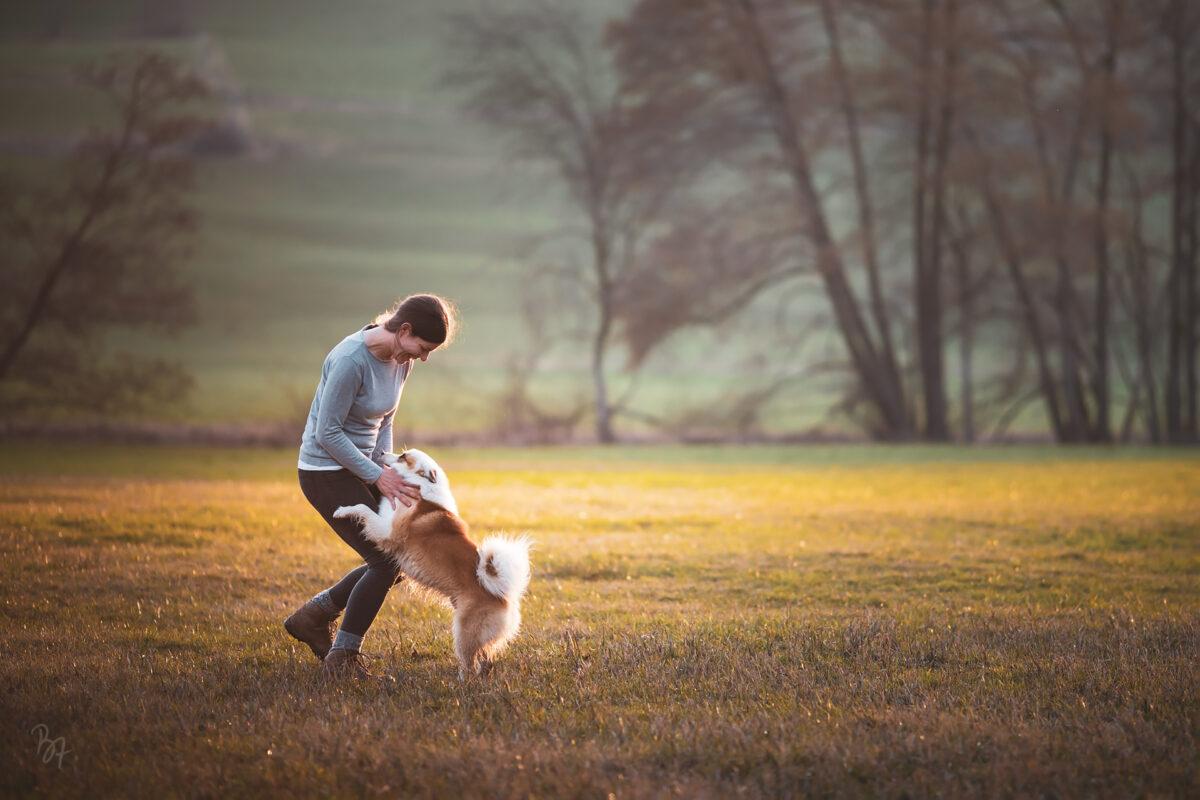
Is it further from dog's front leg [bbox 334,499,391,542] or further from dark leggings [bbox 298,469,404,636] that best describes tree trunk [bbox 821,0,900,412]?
dog's front leg [bbox 334,499,391,542]

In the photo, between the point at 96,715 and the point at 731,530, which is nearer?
the point at 96,715

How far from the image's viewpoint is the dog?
662cm

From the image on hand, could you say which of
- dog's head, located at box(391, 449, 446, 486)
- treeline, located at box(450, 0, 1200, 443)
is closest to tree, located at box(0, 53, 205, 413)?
treeline, located at box(450, 0, 1200, 443)

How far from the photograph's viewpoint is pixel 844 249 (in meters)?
31.7

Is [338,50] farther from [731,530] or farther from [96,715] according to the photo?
[96,715]

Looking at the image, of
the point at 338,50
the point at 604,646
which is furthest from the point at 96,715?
the point at 338,50

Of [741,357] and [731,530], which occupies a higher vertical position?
[741,357]

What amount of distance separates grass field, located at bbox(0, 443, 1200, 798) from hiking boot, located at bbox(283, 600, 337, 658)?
1.00 feet

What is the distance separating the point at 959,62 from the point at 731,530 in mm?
20887

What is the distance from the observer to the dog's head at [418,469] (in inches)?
269

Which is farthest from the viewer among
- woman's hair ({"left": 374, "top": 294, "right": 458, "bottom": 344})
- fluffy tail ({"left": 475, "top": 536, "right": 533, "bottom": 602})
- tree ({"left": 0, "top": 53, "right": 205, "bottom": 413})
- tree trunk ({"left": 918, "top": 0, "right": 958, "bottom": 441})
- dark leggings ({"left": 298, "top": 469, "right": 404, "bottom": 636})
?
tree trunk ({"left": 918, "top": 0, "right": 958, "bottom": 441})
